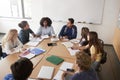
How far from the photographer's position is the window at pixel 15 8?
18.0ft

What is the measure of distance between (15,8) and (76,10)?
7.63ft

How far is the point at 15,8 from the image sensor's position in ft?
18.5

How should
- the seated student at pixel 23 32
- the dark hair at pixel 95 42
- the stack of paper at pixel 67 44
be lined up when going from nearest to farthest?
the dark hair at pixel 95 42, the stack of paper at pixel 67 44, the seated student at pixel 23 32

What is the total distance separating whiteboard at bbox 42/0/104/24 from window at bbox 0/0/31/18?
2.51ft

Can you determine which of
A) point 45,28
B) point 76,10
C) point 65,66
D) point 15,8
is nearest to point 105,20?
point 76,10

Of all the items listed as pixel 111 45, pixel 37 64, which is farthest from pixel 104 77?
pixel 111 45

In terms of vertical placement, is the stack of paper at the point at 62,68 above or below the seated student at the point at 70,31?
below

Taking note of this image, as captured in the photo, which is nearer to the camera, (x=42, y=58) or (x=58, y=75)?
(x=58, y=75)

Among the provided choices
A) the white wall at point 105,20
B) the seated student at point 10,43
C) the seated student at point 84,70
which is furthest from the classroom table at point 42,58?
the white wall at point 105,20

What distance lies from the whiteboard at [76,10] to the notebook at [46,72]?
3.02 meters

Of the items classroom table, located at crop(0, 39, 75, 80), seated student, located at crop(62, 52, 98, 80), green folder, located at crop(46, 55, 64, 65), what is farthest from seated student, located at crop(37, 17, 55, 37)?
seated student, located at crop(62, 52, 98, 80)

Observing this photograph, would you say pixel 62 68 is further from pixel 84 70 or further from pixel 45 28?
pixel 45 28

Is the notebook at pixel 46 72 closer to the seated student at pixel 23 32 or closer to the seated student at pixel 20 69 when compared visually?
the seated student at pixel 20 69

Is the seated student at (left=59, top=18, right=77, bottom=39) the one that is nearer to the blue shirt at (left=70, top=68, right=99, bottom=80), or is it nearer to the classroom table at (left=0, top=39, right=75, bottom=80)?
the classroom table at (left=0, top=39, right=75, bottom=80)
